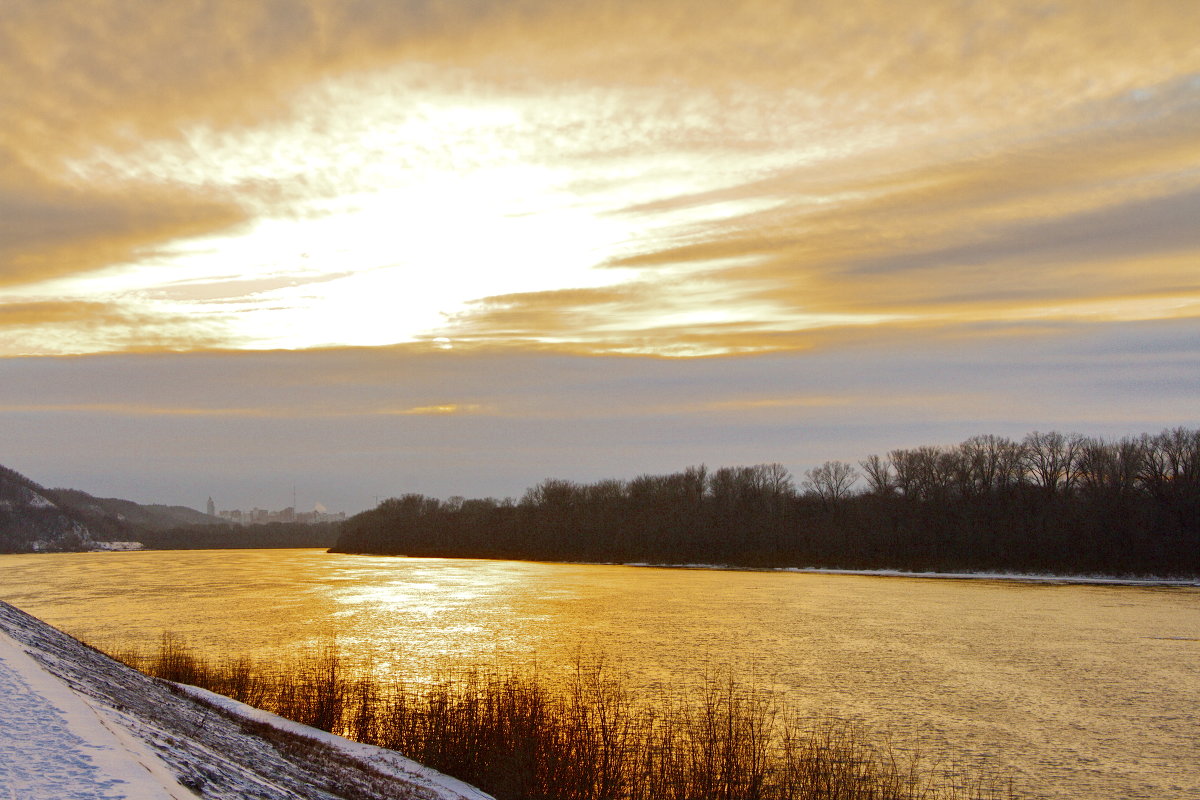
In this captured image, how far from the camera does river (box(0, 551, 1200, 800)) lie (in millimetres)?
15352

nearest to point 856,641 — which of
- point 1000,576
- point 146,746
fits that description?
point 146,746

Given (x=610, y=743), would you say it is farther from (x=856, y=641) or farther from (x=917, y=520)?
(x=917, y=520)

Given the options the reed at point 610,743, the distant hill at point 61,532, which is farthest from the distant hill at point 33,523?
the reed at point 610,743

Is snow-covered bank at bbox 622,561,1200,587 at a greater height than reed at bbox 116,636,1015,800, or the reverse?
reed at bbox 116,636,1015,800

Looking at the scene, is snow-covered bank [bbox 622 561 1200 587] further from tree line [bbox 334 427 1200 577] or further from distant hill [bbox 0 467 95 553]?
distant hill [bbox 0 467 95 553]

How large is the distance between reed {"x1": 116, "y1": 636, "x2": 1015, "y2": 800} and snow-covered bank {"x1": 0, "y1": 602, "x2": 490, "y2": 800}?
0.93 m

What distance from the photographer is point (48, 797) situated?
3.78m

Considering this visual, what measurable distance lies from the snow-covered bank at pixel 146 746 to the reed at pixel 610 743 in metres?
0.93

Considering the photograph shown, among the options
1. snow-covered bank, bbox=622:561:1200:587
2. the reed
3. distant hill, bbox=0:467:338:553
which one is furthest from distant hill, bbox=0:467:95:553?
the reed

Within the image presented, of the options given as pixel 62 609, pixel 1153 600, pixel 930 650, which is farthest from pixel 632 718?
pixel 1153 600

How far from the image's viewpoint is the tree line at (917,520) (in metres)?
68.1

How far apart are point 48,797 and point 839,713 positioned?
15676 mm

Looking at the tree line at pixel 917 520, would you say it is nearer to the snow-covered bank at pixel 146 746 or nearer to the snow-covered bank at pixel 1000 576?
the snow-covered bank at pixel 1000 576

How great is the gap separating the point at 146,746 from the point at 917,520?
84.8 metres
